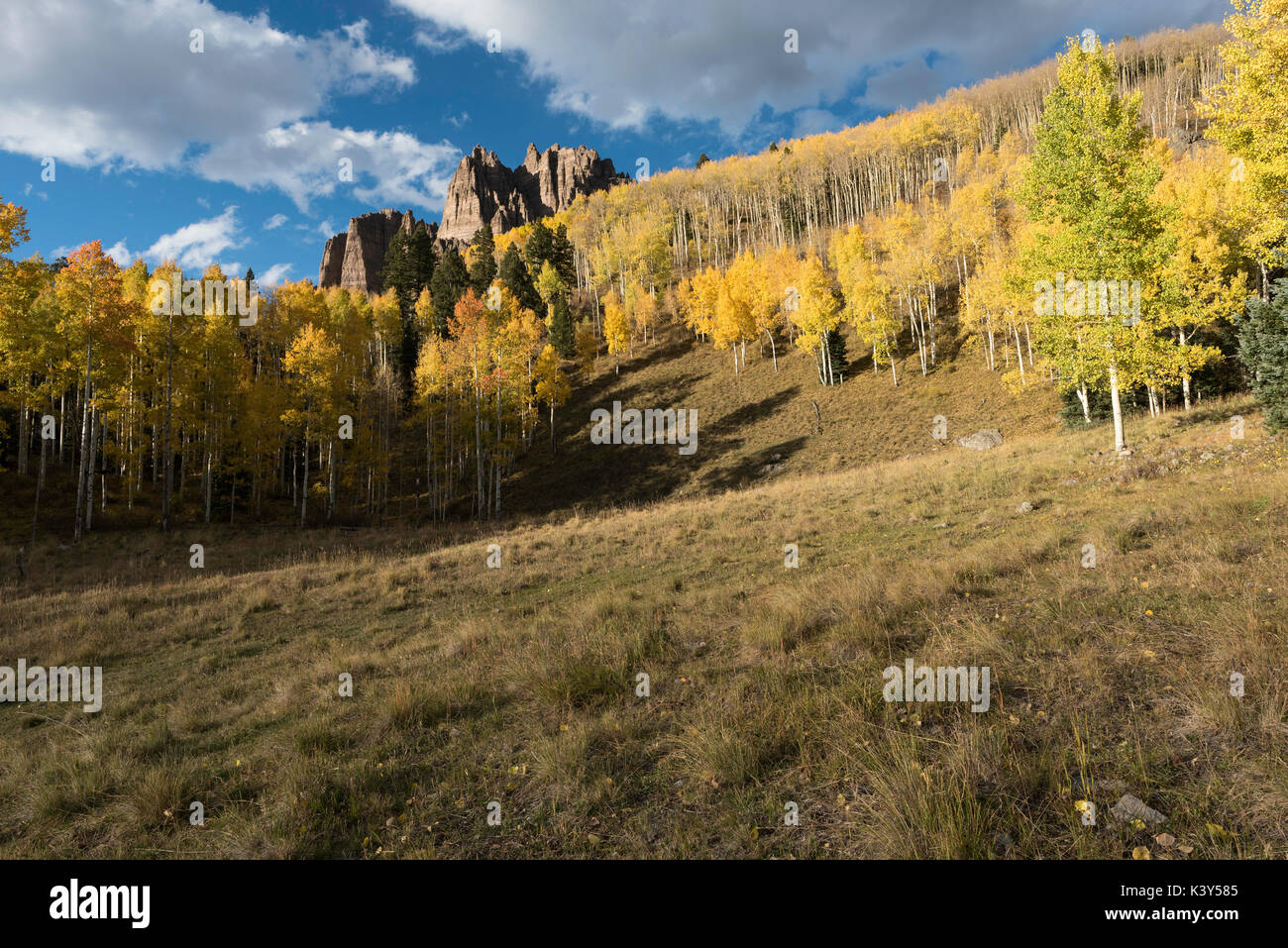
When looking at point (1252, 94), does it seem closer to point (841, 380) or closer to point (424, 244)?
point (841, 380)

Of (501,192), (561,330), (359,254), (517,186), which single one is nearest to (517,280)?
(561,330)

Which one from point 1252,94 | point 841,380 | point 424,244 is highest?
point 424,244

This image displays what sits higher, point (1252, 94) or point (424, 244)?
point (424, 244)

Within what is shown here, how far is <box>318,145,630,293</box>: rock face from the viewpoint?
A: 12506 cm

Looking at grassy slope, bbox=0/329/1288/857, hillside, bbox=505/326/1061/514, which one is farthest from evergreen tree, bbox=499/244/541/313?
grassy slope, bbox=0/329/1288/857

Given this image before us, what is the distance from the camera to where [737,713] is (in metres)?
4.70

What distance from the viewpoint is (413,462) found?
148 feet

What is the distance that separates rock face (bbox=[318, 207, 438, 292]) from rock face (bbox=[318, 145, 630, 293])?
260 millimetres

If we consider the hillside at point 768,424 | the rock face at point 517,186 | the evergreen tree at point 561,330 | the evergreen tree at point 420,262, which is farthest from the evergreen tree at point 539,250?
the rock face at point 517,186
